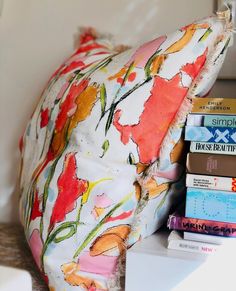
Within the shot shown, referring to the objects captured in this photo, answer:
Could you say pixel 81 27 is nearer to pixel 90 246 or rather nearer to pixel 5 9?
pixel 5 9

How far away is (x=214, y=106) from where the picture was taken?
3.29ft

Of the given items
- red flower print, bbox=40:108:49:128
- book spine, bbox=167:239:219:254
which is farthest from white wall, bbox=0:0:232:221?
book spine, bbox=167:239:219:254

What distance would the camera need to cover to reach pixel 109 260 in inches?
39.0

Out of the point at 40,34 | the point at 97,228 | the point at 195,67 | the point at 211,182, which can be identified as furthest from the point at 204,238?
the point at 40,34

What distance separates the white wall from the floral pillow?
0.37 m

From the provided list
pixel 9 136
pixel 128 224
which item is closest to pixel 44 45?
pixel 9 136

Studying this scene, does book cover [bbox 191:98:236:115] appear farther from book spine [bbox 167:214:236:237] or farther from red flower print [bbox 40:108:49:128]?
red flower print [bbox 40:108:49:128]

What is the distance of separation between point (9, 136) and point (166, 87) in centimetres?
77

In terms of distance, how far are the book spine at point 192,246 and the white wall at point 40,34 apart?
25.5 inches

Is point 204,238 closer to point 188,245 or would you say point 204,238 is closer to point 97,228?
point 188,245

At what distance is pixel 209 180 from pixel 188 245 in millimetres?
136

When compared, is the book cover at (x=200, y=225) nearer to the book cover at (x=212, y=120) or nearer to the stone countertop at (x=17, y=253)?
the book cover at (x=212, y=120)

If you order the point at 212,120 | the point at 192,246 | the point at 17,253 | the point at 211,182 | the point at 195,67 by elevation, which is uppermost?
the point at 195,67

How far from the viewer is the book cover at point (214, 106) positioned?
991mm
